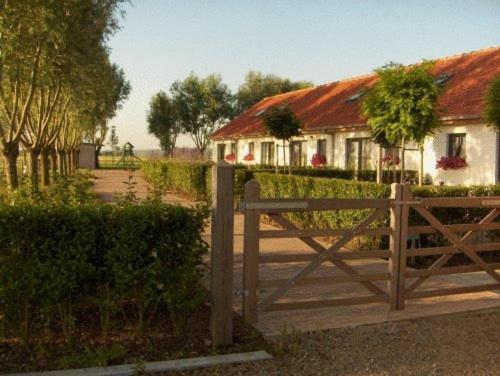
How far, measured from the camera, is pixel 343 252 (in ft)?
17.9

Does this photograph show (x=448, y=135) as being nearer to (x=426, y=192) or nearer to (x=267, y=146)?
(x=426, y=192)

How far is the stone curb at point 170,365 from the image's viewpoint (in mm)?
3926

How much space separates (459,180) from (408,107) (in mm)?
4980

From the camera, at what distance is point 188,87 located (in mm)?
60719

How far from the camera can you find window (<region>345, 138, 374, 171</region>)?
847 inches

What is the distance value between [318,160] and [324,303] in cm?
1852

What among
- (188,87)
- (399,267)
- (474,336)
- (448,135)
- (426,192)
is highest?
(188,87)

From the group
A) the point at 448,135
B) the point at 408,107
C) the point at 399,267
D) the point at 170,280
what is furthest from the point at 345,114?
the point at 170,280

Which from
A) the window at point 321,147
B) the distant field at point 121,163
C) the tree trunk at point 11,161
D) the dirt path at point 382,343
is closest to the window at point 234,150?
the distant field at point 121,163

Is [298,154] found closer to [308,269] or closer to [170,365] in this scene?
[308,269]

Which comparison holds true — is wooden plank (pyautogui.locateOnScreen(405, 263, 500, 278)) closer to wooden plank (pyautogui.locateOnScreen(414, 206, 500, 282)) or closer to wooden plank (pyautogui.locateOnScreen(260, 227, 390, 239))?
wooden plank (pyautogui.locateOnScreen(414, 206, 500, 282))

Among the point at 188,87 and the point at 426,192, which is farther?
the point at 188,87

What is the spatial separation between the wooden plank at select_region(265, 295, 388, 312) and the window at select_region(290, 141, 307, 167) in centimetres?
2078

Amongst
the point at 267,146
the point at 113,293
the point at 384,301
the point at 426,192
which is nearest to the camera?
the point at 113,293
